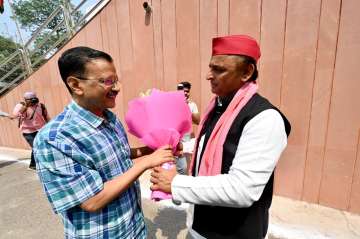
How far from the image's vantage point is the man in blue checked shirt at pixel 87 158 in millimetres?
1105

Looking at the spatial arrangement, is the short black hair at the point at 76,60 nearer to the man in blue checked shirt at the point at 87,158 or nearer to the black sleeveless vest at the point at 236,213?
the man in blue checked shirt at the point at 87,158

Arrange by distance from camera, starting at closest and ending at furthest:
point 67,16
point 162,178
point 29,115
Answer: point 162,178, point 29,115, point 67,16

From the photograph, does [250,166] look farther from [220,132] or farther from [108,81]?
[108,81]

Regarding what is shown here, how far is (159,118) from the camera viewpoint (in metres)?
1.35

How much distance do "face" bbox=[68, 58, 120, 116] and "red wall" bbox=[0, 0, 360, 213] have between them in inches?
102

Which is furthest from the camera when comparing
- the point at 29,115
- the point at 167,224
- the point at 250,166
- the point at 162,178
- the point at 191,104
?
the point at 29,115

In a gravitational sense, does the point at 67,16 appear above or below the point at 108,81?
above

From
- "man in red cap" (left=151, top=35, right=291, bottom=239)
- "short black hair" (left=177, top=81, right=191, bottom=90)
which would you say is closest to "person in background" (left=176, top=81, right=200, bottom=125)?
"short black hair" (left=177, top=81, right=191, bottom=90)

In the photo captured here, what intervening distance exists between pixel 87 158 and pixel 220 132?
2.22 ft

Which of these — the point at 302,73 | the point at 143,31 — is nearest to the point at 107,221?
the point at 302,73

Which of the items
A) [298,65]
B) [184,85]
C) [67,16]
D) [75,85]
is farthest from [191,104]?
[67,16]

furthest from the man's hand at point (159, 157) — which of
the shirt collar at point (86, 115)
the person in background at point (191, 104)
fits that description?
the person in background at point (191, 104)

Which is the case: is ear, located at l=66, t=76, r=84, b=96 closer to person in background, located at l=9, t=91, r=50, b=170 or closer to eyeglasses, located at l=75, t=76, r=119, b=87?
eyeglasses, located at l=75, t=76, r=119, b=87

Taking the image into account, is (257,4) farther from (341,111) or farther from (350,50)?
(341,111)
